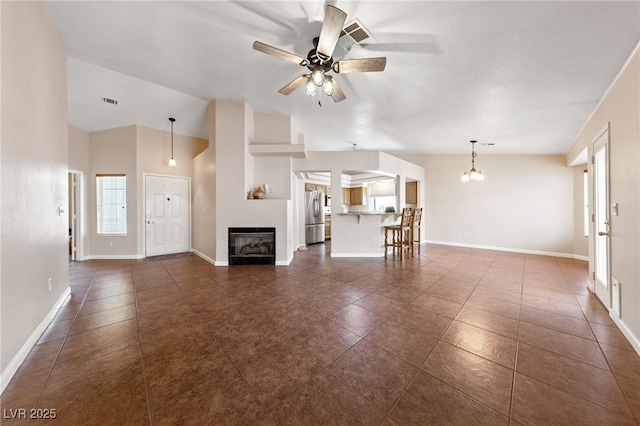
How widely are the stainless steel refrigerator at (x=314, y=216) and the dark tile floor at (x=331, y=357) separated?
375cm

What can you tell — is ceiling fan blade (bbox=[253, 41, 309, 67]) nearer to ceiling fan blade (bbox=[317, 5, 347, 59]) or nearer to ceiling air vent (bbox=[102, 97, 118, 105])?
ceiling fan blade (bbox=[317, 5, 347, 59])

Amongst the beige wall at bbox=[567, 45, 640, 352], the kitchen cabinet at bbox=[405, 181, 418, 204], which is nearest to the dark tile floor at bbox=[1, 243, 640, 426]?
the beige wall at bbox=[567, 45, 640, 352]

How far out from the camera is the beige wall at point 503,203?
224 inches


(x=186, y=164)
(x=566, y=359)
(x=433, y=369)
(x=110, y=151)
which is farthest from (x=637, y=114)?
(x=110, y=151)

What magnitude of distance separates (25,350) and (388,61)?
172 inches

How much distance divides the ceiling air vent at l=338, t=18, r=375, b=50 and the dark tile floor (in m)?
2.94

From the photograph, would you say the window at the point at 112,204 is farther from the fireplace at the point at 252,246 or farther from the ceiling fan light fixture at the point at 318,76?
the ceiling fan light fixture at the point at 318,76

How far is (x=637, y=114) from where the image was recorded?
1.97 m

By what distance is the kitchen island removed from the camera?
5406mm

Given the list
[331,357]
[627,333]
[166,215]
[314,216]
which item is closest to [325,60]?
[331,357]

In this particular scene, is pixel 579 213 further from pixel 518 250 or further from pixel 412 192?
pixel 412 192

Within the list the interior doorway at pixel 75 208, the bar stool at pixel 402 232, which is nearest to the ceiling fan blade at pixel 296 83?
the bar stool at pixel 402 232

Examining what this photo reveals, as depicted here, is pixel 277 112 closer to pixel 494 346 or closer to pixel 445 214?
pixel 494 346

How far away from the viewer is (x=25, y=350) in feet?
5.78
